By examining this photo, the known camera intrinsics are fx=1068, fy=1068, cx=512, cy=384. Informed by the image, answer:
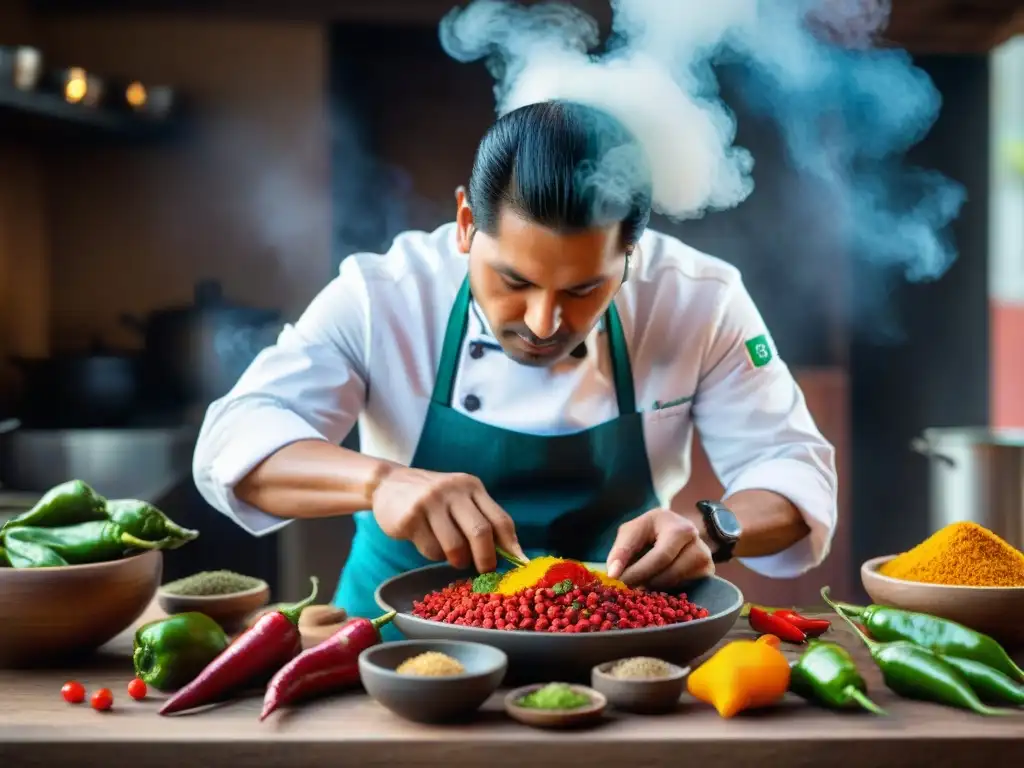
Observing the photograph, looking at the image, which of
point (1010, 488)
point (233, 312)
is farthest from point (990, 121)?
point (233, 312)

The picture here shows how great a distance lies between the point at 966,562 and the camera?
1.55m

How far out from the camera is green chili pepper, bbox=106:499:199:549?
61.2 inches

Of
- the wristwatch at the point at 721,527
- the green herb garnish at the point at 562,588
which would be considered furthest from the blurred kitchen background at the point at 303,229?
the green herb garnish at the point at 562,588

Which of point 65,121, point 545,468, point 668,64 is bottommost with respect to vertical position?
point 545,468

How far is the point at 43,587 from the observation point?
144cm

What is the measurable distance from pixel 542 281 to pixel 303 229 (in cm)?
290

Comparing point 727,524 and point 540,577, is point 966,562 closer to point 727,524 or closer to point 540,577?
point 727,524

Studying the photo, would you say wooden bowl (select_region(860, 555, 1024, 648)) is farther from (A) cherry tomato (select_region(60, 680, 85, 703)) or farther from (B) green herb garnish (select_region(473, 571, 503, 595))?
(A) cherry tomato (select_region(60, 680, 85, 703))

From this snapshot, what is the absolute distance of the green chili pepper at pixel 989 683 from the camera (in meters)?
1.30

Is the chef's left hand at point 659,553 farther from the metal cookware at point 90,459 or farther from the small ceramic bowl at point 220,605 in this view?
the metal cookware at point 90,459

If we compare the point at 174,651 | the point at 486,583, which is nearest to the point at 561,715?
the point at 486,583

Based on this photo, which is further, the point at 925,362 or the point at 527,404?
the point at 925,362

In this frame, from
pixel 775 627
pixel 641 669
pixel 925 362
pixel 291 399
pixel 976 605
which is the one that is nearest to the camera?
pixel 641 669

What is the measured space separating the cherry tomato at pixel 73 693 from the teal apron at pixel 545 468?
2.82 feet
